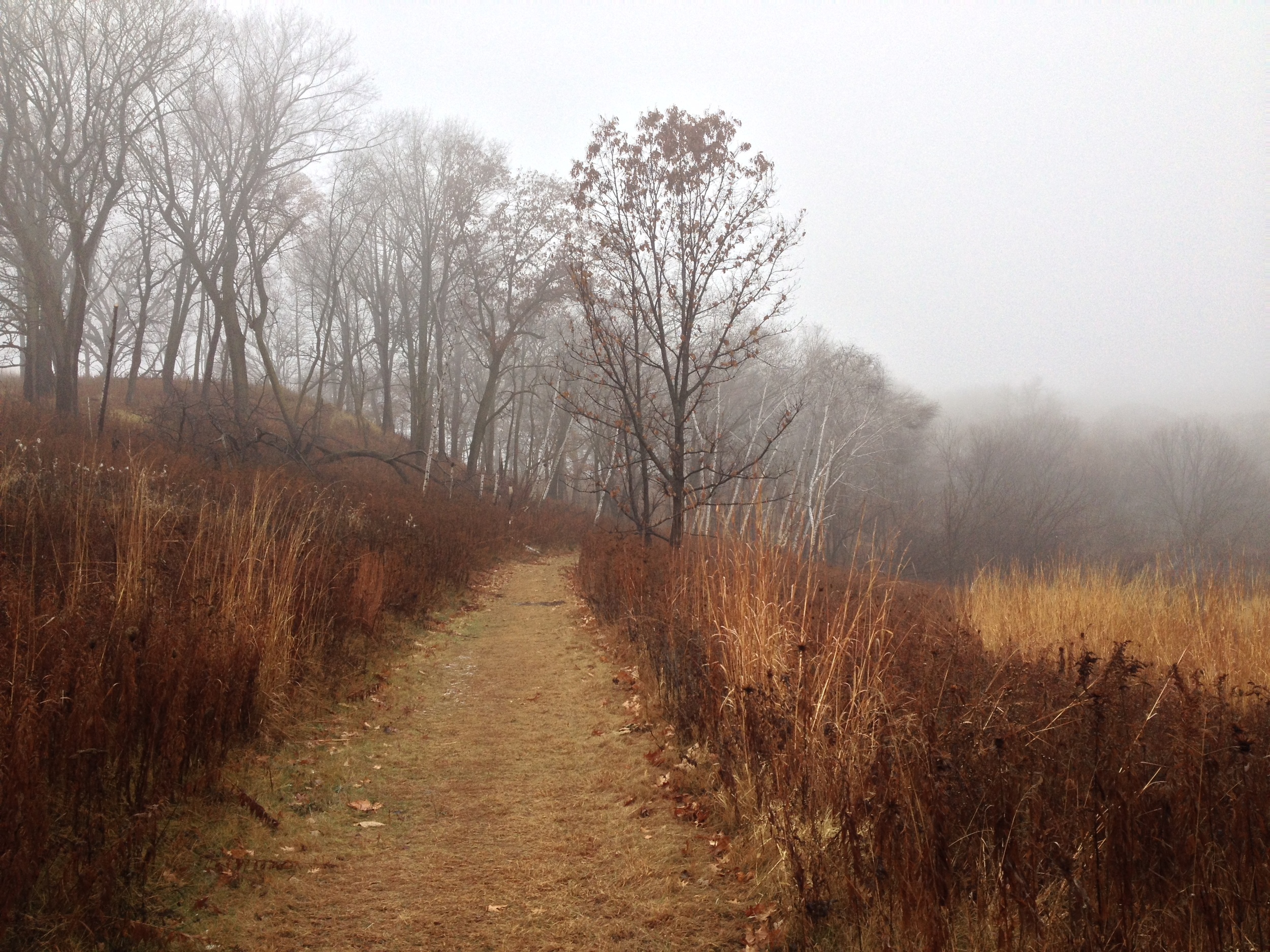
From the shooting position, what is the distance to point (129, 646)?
12.1ft

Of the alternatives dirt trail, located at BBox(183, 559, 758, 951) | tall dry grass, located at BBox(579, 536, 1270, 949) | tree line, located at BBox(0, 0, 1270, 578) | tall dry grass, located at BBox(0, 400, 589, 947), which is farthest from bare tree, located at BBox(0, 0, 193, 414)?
tall dry grass, located at BBox(579, 536, 1270, 949)

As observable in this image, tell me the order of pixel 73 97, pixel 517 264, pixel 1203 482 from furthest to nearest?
pixel 1203 482, pixel 517 264, pixel 73 97

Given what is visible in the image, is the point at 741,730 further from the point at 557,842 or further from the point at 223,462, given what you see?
the point at 223,462

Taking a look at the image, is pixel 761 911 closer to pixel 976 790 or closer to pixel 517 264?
pixel 976 790

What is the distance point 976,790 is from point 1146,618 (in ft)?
19.4

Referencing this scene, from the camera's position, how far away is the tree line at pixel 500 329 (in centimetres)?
880

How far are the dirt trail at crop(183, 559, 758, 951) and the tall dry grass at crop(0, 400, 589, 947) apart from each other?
0.47 m

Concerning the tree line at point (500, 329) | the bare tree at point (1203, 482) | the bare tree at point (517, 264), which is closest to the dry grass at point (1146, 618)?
the tree line at point (500, 329)

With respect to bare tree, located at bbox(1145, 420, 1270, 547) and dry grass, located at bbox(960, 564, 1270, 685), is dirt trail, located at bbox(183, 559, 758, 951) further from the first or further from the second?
bare tree, located at bbox(1145, 420, 1270, 547)

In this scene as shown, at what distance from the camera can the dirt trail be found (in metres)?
2.98

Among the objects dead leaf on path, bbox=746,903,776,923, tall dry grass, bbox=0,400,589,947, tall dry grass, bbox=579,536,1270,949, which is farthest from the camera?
dead leaf on path, bbox=746,903,776,923

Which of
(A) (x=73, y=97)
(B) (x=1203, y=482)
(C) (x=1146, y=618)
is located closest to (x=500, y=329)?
(A) (x=73, y=97)

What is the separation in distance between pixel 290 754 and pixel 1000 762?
4.05m

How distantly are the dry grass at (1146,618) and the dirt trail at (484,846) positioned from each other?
3.69 meters
